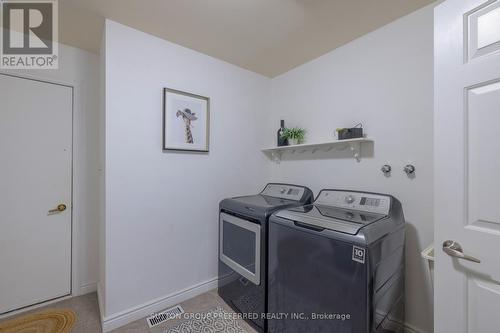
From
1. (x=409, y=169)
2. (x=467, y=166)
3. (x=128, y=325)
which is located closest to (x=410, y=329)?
(x=409, y=169)

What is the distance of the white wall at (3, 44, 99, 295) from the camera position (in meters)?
2.07

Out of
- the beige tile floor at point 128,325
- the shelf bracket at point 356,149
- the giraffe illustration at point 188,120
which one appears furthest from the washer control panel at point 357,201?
the giraffe illustration at point 188,120

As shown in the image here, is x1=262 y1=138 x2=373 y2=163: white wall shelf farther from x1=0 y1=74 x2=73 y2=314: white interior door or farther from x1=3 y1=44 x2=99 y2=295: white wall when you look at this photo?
x1=0 y1=74 x2=73 y2=314: white interior door

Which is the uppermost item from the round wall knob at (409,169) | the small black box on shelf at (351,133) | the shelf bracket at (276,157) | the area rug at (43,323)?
the small black box on shelf at (351,133)

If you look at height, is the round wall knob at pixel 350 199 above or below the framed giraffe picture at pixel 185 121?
below

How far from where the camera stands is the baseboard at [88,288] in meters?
2.10

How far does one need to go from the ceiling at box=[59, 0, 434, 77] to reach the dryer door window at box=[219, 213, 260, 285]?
161 cm

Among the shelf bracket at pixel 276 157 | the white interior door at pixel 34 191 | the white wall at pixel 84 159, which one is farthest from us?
the shelf bracket at pixel 276 157

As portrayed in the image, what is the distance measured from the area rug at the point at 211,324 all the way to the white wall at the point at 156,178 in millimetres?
315

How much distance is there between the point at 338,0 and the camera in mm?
1455

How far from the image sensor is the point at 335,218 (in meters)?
1.36

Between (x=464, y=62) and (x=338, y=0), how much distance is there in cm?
90

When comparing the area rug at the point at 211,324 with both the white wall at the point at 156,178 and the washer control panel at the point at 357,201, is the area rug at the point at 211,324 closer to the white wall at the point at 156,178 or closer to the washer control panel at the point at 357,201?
the white wall at the point at 156,178

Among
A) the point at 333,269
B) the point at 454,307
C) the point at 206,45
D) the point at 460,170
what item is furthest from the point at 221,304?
the point at 206,45
